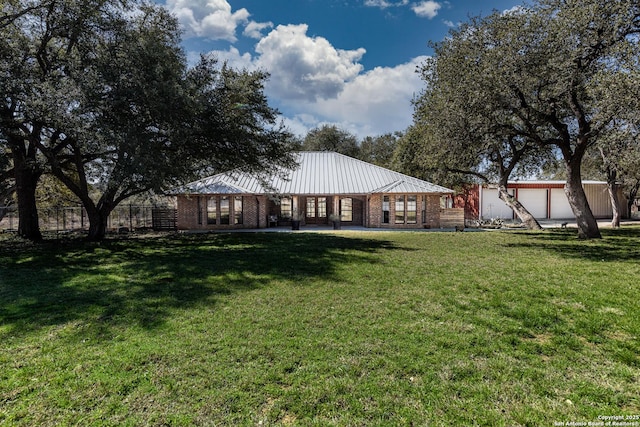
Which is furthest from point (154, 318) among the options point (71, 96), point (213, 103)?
point (213, 103)

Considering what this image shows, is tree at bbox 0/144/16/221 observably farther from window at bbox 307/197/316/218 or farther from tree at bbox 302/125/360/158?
tree at bbox 302/125/360/158

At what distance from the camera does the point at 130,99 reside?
9.82 meters

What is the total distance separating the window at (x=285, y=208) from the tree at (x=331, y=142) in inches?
679

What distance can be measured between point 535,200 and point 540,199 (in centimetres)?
48

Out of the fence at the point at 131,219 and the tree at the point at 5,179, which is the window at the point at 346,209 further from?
the tree at the point at 5,179

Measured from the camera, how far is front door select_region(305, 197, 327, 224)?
22938 millimetres

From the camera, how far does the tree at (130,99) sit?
924cm

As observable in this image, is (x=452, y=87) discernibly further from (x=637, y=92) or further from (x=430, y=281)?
(x=430, y=281)

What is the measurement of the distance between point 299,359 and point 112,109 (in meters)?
9.69

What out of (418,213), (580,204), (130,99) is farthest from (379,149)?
(130,99)

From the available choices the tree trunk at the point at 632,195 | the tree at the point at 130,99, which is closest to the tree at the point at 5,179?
the tree at the point at 130,99

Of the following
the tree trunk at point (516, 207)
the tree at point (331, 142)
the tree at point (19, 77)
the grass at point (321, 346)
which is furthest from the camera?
the tree at point (331, 142)

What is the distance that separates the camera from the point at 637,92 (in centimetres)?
760

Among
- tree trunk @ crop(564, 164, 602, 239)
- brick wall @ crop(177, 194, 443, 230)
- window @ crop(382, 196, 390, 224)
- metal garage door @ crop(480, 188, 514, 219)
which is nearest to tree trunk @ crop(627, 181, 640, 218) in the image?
metal garage door @ crop(480, 188, 514, 219)
